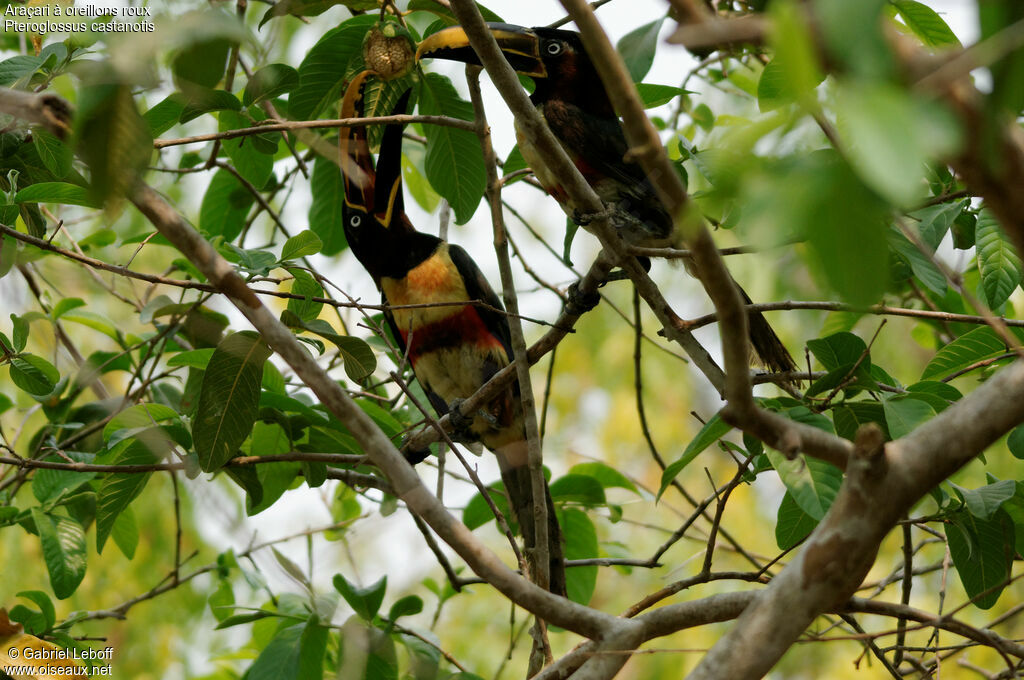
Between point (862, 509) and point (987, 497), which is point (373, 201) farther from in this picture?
point (862, 509)

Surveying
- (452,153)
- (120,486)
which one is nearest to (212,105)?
(452,153)

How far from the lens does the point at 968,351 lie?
6.69ft

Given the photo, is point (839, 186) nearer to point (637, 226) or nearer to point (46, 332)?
point (637, 226)

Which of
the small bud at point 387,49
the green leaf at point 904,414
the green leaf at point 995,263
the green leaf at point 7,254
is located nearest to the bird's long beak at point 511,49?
the small bud at point 387,49

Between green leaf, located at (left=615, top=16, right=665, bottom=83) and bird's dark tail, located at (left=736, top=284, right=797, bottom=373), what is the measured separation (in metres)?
0.76

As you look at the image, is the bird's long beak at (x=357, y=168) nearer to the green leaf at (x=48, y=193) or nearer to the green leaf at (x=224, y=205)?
the green leaf at (x=224, y=205)

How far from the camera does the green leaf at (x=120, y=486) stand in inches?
88.7

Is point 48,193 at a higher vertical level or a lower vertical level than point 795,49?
higher

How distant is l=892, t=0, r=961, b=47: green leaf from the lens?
1.86 metres

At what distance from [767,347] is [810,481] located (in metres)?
1.11

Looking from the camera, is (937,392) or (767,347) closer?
(937,392)

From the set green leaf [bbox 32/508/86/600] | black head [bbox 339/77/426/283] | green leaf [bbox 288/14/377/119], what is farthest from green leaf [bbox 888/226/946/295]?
green leaf [bbox 32/508/86/600]

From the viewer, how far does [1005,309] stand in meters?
2.77

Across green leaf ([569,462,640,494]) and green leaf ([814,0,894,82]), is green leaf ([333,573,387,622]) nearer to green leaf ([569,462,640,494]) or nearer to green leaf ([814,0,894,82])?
green leaf ([569,462,640,494])
